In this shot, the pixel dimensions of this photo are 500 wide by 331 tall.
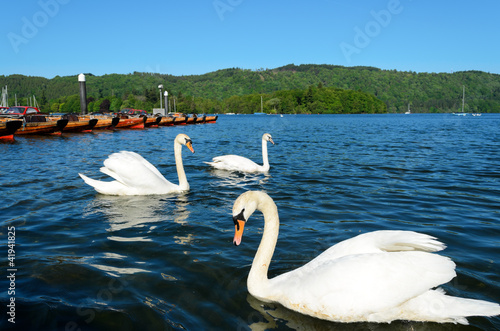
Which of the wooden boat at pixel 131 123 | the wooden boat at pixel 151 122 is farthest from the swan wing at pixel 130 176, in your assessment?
the wooden boat at pixel 151 122

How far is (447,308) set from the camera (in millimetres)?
3111

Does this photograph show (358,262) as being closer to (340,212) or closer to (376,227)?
(376,227)

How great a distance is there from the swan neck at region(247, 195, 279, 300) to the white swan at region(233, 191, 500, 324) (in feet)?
0.63

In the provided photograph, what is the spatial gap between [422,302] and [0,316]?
12.0 ft

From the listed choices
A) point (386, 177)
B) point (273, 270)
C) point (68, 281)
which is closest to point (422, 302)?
point (273, 270)

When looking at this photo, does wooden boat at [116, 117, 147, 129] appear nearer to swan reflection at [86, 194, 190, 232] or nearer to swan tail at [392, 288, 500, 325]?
swan reflection at [86, 194, 190, 232]

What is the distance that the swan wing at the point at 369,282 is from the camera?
3.08m

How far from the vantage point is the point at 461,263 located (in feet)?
15.5

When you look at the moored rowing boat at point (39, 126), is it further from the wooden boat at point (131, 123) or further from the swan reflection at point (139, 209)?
the swan reflection at point (139, 209)

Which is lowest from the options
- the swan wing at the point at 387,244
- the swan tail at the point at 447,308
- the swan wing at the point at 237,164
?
the swan tail at the point at 447,308

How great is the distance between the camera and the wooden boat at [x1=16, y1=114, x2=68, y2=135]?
86.0 feet

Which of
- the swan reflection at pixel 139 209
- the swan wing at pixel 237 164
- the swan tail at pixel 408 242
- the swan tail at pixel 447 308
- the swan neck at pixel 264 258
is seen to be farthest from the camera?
the swan wing at pixel 237 164

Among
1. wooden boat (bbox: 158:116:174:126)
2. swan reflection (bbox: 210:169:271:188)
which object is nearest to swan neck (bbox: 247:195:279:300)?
swan reflection (bbox: 210:169:271:188)

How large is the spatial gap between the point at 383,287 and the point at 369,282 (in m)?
0.11
